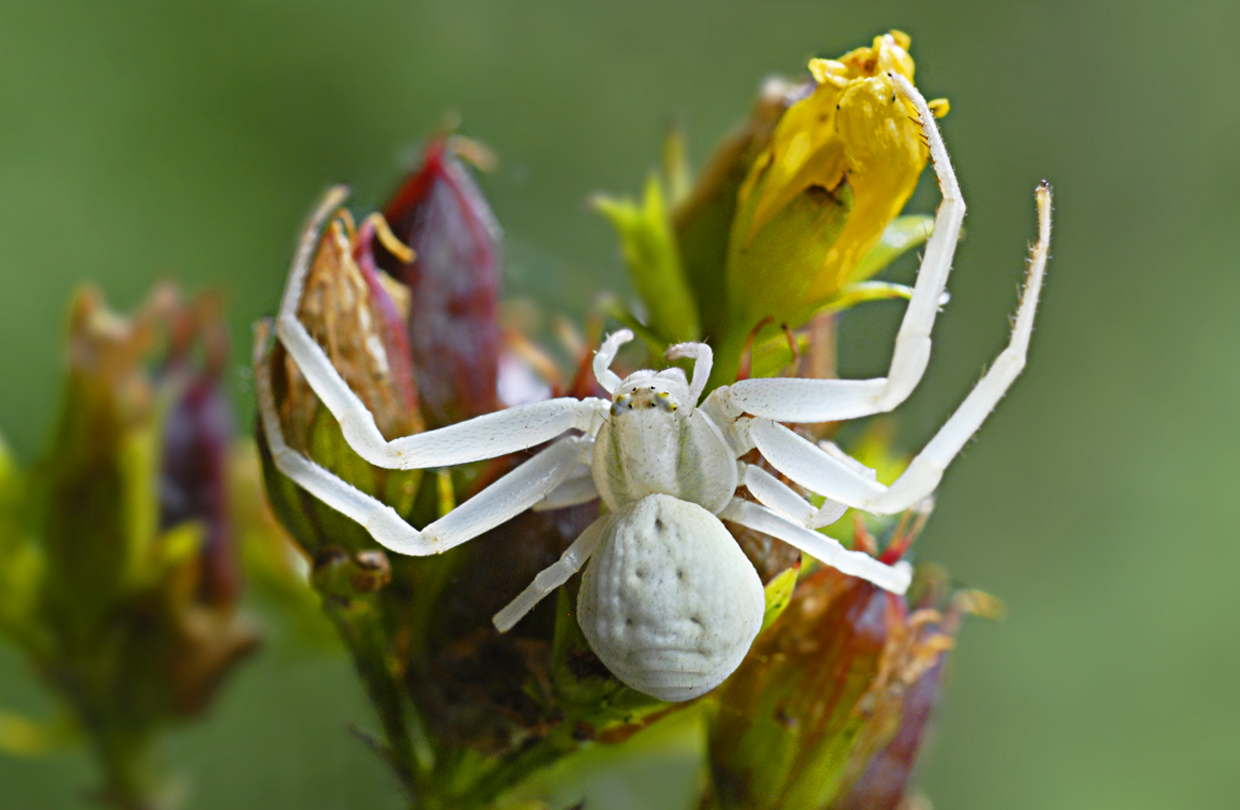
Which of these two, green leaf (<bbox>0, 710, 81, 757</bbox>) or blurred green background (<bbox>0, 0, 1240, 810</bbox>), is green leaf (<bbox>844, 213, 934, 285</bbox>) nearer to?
green leaf (<bbox>0, 710, 81, 757</bbox>)

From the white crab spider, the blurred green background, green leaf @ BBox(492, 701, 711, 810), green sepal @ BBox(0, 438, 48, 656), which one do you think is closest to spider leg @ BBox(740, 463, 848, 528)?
the white crab spider

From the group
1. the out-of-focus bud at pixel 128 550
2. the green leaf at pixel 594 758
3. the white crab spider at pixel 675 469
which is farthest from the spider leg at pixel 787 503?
the out-of-focus bud at pixel 128 550

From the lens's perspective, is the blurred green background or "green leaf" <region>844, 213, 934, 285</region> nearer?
"green leaf" <region>844, 213, 934, 285</region>

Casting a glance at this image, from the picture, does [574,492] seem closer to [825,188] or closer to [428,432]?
[428,432]

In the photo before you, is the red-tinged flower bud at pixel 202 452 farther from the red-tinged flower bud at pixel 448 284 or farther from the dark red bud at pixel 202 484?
the red-tinged flower bud at pixel 448 284

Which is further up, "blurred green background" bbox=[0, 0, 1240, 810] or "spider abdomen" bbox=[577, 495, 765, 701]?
"spider abdomen" bbox=[577, 495, 765, 701]

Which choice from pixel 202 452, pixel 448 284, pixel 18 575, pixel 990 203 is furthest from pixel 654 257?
pixel 990 203
